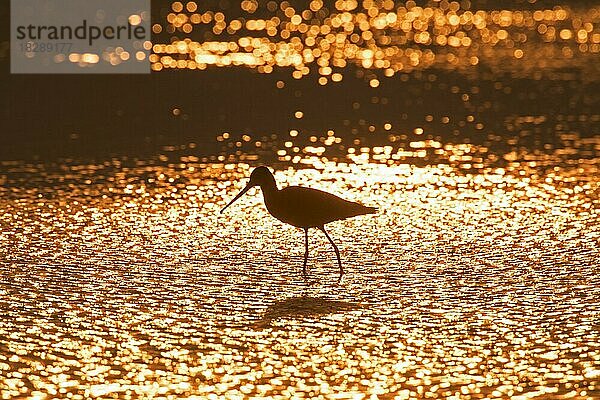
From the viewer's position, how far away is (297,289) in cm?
952

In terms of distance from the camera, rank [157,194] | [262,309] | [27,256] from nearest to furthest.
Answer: [262,309], [27,256], [157,194]

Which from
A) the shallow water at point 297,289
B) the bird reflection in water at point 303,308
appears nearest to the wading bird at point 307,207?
the shallow water at point 297,289

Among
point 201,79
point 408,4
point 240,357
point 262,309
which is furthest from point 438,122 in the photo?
point 408,4

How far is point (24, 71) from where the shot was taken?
76.0 ft

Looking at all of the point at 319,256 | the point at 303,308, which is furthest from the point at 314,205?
the point at 303,308

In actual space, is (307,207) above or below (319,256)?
above

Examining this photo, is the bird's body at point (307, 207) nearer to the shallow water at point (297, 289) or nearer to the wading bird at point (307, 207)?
the wading bird at point (307, 207)

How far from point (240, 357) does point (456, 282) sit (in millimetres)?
2284

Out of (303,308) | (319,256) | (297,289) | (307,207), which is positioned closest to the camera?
(303,308)

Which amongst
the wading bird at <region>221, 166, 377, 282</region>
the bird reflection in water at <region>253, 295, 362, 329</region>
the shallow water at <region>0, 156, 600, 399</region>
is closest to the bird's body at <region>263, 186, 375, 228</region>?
the wading bird at <region>221, 166, 377, 282</region>

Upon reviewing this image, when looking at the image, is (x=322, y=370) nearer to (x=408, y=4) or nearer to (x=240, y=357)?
(x=240, y=357)

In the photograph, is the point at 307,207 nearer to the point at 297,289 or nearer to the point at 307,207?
the point at 307,207

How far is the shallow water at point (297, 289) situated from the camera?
754 centimetres

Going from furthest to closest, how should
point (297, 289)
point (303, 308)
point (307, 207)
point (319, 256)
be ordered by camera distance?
point (319, 256) → point (307, 207) → point (297, 289) → point (303, 308)
